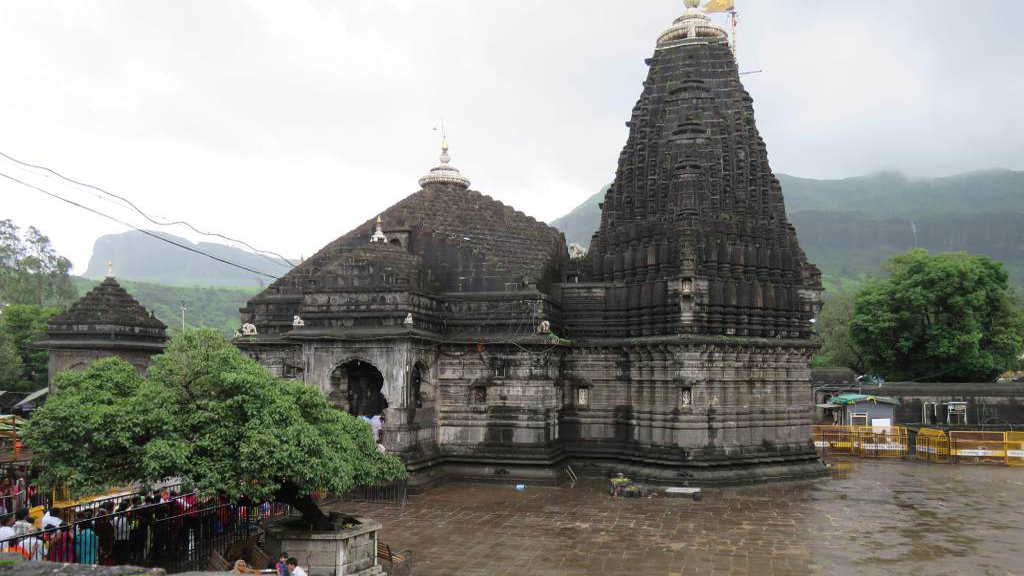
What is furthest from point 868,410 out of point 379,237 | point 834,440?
point 379,237

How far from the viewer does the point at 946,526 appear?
1622 centimetres

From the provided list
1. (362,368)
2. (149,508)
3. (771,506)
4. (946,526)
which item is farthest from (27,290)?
(946,526)

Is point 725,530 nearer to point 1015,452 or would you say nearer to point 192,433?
point 192,433

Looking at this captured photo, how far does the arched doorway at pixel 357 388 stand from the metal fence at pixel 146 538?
7.27 meters

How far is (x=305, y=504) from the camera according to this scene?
1208 centimetres

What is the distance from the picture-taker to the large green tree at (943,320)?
130ft

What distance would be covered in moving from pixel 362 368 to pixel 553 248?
7.45m

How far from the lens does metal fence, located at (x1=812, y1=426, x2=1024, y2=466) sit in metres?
26.5

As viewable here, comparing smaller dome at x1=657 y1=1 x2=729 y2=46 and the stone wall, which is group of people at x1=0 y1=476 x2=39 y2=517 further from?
smaller dome at x1=657 y1=1 x2=729 y2=46

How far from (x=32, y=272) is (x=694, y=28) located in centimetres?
4428

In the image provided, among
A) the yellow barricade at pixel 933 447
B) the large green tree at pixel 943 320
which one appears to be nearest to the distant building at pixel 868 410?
the yellow barricade at pixel 933 447

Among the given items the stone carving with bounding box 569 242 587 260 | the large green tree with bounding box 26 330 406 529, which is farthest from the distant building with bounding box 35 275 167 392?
the large green tree with bounding box 26 330 406 529

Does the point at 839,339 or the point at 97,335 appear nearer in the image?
the point at 97,335

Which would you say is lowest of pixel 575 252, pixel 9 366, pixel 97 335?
pixel 9 366
